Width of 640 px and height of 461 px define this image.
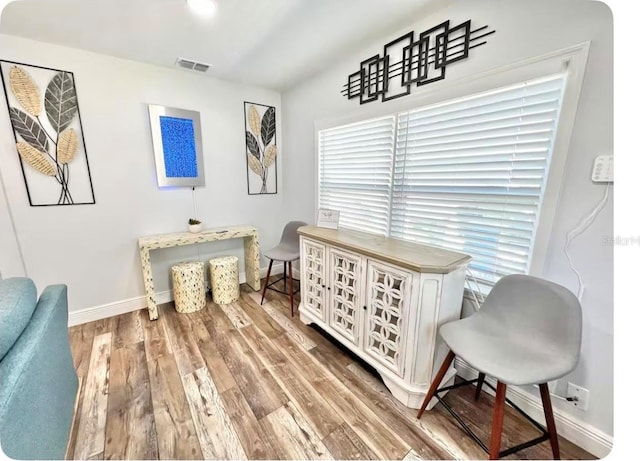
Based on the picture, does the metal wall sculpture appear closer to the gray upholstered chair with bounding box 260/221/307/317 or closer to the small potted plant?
the gray upholstered chair with bounding box 260/221/307/317

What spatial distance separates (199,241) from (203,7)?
1926 mm

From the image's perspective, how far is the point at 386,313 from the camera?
1594 mm

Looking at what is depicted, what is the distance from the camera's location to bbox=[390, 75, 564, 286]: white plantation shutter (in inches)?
52.0

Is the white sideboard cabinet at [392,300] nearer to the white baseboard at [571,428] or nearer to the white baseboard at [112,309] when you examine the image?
the white baseboard at [571,428]

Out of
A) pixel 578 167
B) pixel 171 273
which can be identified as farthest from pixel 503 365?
pixel 171 273

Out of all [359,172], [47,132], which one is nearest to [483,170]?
[359,172]

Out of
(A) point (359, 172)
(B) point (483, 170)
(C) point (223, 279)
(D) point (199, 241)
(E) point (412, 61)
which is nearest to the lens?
(B) point (483, 170)

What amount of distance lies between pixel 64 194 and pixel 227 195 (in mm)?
1400

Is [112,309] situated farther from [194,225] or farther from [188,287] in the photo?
[194,225]

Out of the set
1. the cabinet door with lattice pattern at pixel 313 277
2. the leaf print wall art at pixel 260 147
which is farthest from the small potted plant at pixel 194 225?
the cabinet door with lattice pattern at pixel 313 277

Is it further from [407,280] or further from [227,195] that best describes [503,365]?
[227,195]

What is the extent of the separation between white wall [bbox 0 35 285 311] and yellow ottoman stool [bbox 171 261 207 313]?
1.00 feet

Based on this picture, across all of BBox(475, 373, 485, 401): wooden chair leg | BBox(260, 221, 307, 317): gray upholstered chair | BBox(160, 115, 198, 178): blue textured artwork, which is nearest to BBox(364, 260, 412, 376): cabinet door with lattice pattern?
BBox(475, 373, 485, 401): wooden chair leg

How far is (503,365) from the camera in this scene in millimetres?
1089
